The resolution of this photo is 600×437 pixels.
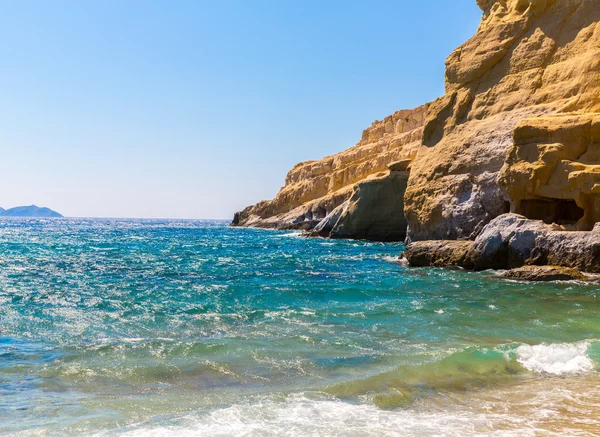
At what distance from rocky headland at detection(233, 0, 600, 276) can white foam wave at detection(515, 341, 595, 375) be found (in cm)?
1110

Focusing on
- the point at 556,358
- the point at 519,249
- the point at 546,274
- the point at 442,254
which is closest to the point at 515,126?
the point at 519,249

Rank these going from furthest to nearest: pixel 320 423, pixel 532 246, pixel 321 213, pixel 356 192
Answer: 1. pixel 321 213
2. pixel 356 192
3. pixel 532 246
4. pixel 320 423

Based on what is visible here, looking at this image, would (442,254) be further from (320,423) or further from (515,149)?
(320,423)

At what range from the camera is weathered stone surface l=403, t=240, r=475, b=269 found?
83.2 ft

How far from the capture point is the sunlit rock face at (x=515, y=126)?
77.5 feet

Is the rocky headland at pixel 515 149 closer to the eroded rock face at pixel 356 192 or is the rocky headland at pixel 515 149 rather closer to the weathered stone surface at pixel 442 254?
the weathered stone surface at pixel 442 254

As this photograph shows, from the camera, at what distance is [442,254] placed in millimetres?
26578

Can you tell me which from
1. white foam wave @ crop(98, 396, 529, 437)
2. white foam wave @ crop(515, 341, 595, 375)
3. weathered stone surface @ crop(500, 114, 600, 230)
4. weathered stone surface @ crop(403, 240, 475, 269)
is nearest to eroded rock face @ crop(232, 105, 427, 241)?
weathered stone surface @ crop(403, 240, 475, 269)

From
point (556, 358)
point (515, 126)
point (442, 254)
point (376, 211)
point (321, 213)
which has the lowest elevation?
point (556, 358)

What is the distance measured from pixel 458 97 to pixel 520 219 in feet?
43.5

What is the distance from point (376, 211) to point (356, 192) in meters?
2.54

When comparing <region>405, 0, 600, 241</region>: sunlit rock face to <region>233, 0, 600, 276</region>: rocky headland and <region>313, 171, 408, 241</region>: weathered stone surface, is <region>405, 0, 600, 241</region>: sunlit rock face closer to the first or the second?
<region>233, 0, 600, 276</region>: rocky headland

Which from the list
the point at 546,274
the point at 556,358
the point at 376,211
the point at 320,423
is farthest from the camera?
the point at 376,211

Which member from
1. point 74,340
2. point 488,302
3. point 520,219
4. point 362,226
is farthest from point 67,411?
point 362,226
